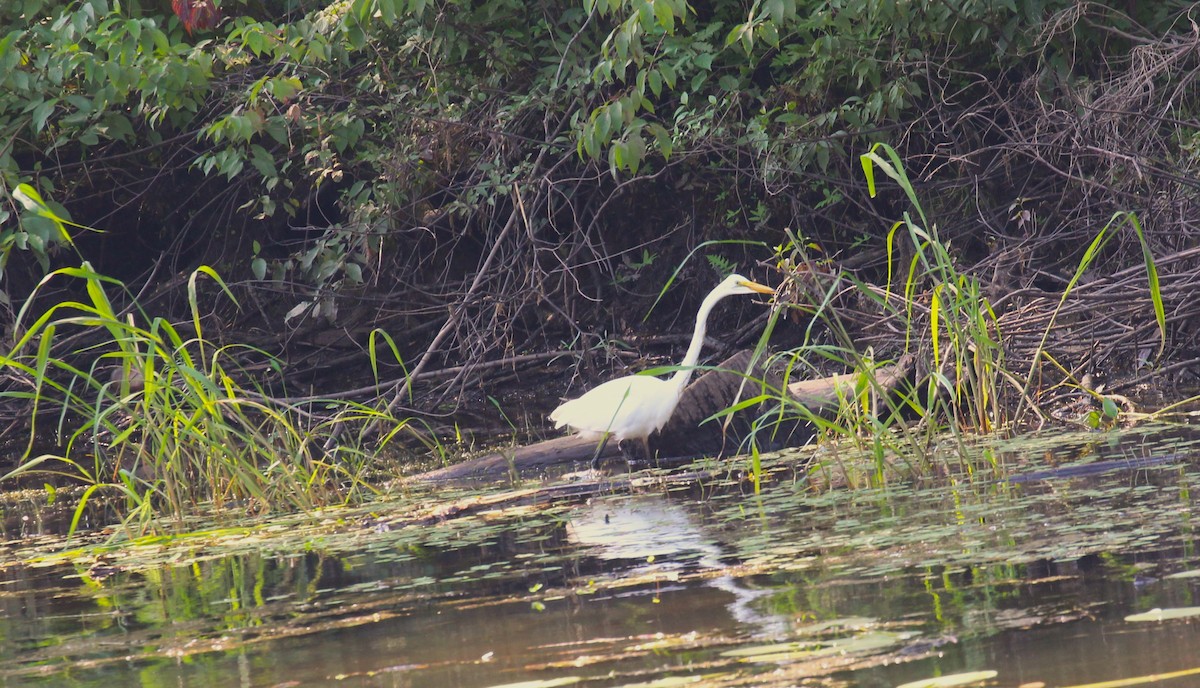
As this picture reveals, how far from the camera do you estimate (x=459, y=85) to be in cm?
795

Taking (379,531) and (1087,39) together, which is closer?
(379,531)

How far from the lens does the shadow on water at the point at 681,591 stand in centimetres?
184

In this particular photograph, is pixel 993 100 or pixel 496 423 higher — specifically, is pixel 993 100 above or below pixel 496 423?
above

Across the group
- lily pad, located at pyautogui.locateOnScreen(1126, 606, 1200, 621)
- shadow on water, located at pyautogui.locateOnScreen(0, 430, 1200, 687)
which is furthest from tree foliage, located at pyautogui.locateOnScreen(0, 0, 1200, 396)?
lily pad, located at pyautogui.locateOnScreen(1126, 606, 1200, 621)

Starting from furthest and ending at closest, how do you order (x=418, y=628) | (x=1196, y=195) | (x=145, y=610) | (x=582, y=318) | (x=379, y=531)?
(x=582, y=318)
(x=1196, y=195)
(x=379, y=531)
(x=145, y=610)
(x=418, y=628)

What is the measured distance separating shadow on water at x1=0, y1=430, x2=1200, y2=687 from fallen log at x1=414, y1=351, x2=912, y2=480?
139 centimetres

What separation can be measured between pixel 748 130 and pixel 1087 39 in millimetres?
1844

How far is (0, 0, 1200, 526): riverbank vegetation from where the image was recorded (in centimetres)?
632

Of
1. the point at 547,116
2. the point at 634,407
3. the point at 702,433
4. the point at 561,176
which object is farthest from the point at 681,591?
the point at 561,176

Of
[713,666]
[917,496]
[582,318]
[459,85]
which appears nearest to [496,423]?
[582,318]

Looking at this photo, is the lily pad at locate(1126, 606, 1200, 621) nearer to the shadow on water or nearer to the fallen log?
the shadow on water

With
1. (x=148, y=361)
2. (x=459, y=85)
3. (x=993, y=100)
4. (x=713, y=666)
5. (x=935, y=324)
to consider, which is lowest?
(x=713, y=666)

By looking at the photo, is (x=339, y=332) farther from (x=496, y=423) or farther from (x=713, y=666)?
(x=713, y=666)

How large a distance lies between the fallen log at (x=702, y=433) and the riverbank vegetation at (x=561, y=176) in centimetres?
52
